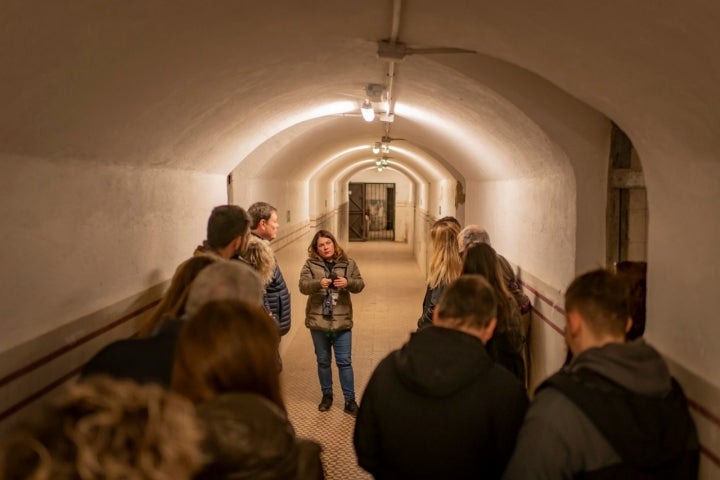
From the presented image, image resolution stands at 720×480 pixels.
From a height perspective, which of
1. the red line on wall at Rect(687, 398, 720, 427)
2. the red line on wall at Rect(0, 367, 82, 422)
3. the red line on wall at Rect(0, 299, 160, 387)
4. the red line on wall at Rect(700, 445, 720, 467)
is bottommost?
the red line on wall at Rect(700, 445, 720, 467)

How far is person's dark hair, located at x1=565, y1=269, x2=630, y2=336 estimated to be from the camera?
2.05m

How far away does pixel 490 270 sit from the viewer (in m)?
3.66

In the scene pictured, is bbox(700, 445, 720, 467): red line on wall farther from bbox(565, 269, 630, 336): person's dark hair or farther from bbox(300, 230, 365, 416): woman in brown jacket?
bbox(300, 230, 365, 416): woman in brown jacket

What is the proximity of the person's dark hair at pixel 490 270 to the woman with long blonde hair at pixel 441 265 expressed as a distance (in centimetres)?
72

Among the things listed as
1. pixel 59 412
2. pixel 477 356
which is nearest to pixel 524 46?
pixel 477 356

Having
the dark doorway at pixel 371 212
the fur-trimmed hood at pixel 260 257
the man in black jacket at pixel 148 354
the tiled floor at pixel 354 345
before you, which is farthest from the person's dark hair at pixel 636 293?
the dark doorway at pixel 371 212

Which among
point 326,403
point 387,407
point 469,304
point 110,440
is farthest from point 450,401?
point 326,403

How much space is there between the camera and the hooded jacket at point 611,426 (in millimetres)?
1881

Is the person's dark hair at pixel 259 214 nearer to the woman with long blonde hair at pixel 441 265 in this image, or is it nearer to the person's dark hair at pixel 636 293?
the woman with long blonde hair at pixel 441 265

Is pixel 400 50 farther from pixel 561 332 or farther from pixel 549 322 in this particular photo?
pixel 549 322

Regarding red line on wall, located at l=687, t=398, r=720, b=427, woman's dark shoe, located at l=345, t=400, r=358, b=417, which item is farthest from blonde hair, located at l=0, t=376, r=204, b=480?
woman's dark shoe, located at l=345, t=400, r=358, b=417

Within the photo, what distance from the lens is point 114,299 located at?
375 centimetres

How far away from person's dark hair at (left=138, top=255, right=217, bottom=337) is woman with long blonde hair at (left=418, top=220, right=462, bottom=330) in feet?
6.88

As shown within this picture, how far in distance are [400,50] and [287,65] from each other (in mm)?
797
